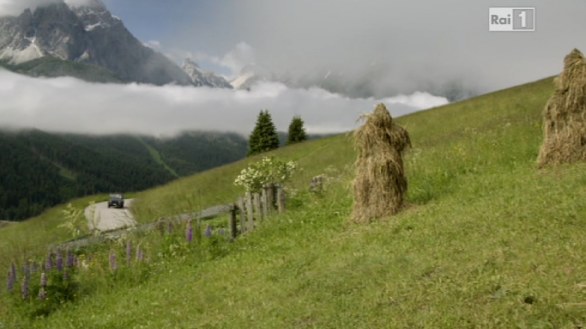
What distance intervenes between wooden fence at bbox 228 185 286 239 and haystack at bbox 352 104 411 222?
13.5 feet

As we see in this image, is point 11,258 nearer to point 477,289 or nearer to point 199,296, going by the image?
point 199,296

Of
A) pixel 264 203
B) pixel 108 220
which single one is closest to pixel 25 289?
pixel 264 203

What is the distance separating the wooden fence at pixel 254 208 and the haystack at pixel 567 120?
7.26 meters

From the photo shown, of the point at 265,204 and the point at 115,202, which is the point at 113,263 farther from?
the point at 115,202

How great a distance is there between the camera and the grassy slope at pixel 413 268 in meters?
6.14

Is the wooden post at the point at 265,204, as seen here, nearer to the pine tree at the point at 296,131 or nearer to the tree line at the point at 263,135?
A: the tree line at the point at 263,135

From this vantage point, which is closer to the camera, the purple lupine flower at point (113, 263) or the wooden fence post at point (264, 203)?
the purple lupine flower at point (113, 263)

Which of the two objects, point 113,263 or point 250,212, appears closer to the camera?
point 113,263

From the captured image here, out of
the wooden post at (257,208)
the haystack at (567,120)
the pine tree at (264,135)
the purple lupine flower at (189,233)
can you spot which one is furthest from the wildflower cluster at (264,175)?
the pine tree at (264,135)

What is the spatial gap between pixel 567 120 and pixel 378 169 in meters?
4.37

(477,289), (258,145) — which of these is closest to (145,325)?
(477,289)

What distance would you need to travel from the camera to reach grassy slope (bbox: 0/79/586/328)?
6137 mm

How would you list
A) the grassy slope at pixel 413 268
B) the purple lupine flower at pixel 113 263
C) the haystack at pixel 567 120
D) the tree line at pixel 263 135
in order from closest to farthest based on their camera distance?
the grassy slope at pixel 413 268, the haystack at pixel 567 120, the purple lupine flower at pixel 113 263, the tree line at pixel 263 135

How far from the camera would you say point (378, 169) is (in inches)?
456
